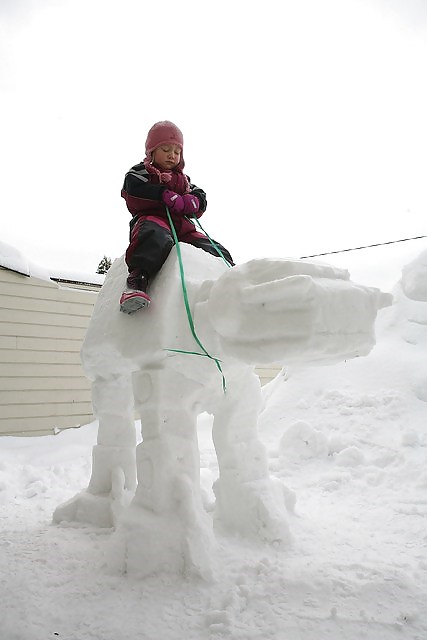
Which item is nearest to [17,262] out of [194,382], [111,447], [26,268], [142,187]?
[26,268]

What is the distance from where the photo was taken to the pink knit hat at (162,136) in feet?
6.01

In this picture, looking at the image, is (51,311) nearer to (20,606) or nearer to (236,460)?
(236,460)

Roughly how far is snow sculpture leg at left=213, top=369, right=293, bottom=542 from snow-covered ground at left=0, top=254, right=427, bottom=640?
0.09 m

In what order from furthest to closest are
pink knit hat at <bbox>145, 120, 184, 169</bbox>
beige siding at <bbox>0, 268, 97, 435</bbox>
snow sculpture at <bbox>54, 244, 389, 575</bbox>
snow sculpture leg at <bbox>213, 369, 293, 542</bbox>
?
beige siding at <bbox>0, 268, 97, 435</bbox> < pink knit hat at <bbox>145, 120, 184, 169</bbox> < snow sculpture leg at <bbox>213, 369, 293, 542</bbox> < snow sculpture at <bbox>54, 244, 389, 575</bbox>

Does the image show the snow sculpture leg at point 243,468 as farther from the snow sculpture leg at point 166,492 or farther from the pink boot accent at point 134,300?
the pink boot accent at point 134,300

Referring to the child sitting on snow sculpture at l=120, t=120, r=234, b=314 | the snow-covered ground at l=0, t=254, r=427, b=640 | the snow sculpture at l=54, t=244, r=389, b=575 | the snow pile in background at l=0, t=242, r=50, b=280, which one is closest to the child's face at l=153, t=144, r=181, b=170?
the child sitting on snow sculpture at l=120, t=120, r=234, b=314

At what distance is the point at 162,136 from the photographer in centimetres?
183

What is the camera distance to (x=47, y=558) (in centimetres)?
155

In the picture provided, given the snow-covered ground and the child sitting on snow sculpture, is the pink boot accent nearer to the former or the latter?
the child sitting on snow sculpture

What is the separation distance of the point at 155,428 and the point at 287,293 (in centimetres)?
62

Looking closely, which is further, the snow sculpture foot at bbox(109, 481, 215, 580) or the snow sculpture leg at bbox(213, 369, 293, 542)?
the snow sculpture leg at bbox(213, 369, 293, 542)

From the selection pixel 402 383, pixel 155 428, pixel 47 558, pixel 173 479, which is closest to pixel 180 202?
pixel 155 428

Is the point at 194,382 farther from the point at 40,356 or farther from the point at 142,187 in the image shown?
the point at 40,356

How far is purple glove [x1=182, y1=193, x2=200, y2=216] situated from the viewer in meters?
1.78
